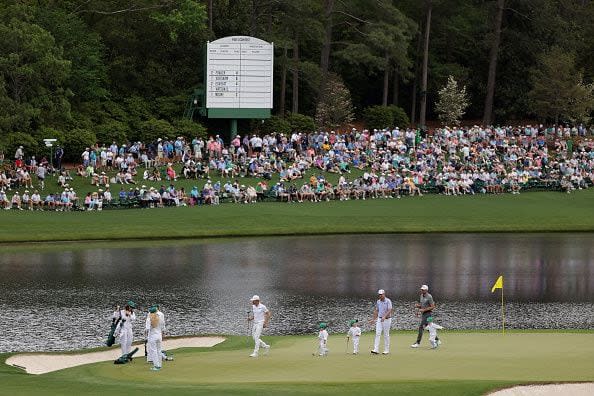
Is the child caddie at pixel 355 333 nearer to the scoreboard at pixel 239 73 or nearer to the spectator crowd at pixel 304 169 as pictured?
the spectator crowd at pixel 304 169

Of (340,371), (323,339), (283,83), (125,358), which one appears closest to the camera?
(340,371)

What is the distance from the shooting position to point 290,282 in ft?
154

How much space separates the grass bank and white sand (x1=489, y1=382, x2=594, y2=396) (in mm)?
36857

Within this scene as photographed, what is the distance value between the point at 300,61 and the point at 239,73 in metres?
13.7

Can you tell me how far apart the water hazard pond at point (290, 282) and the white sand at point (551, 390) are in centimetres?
1240

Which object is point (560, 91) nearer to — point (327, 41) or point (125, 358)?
point (327, 41)

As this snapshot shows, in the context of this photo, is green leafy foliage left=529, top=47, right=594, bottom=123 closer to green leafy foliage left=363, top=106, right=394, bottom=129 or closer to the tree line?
the tree line

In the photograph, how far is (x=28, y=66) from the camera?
75.4m

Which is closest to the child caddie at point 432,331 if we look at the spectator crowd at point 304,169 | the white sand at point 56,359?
the white sand at point 56,359

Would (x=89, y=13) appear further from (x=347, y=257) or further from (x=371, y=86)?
(x=347, y=257)

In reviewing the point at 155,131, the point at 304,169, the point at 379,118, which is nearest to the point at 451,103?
the point at 379,118

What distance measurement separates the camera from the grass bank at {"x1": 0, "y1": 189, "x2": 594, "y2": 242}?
60.7 meters

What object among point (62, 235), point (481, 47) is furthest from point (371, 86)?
point (62, 235)

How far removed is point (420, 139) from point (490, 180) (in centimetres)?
925
